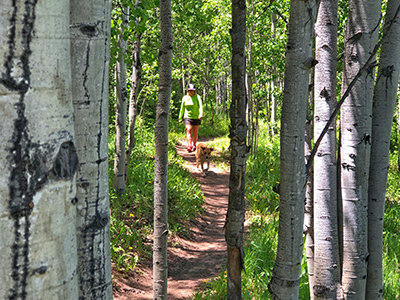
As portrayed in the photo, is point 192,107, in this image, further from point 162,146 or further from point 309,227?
point 309,227

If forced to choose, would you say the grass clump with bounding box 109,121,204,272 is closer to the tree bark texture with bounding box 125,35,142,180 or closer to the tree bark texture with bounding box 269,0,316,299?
the tree bark texture with bounding box 125,35,142,180

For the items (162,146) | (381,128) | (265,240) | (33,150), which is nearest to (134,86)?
(265,240)

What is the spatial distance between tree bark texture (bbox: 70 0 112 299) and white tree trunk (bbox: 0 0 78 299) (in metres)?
0.37

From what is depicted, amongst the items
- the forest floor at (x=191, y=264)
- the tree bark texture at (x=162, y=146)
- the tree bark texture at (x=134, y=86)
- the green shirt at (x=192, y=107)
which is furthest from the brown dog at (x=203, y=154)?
the tree bark texture at (x=162, y=146)

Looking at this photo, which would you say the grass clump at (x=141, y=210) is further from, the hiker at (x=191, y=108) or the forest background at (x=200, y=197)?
the hiker at (x=191, y=108)

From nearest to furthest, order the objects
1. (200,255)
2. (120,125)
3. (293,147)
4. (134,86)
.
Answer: (293,147) → (200,255) → (120,125) → (134,86)

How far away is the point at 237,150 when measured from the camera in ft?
8.61

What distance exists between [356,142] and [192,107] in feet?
29.7

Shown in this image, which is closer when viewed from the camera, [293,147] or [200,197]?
[293,147]

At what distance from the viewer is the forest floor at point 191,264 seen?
4.98 meters

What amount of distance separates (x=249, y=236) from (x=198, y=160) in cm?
463

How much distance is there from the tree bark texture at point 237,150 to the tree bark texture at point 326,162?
524 millimetres

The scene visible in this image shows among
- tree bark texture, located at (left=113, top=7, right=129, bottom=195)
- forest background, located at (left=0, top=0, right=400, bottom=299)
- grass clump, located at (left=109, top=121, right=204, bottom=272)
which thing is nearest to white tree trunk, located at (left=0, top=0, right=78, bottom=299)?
forest background, located at (left=0, top=0, right=400, bottom=299)

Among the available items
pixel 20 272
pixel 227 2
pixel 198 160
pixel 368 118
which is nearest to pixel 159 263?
pixel 368 118
